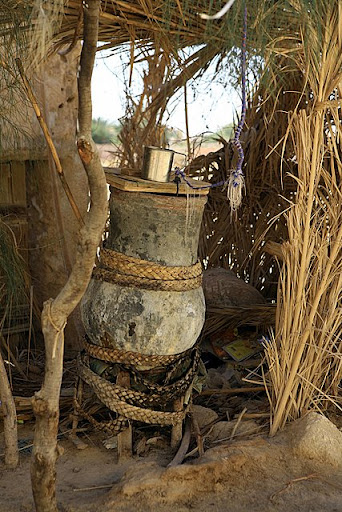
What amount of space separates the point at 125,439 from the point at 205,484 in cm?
39

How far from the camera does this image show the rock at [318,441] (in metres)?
2.47

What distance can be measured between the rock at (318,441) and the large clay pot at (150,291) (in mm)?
528

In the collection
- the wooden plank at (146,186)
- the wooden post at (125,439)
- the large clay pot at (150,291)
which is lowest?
the wooden post at (125,439)

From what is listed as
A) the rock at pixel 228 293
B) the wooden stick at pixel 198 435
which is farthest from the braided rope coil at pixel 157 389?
the rock at pixel 228 293

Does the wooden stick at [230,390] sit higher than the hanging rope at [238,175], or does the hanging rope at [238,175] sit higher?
the hanging rope at [238,175]

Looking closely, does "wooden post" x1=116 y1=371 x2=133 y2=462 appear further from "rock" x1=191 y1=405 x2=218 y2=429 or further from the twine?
the twine

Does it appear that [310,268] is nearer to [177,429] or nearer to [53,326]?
[177,429]

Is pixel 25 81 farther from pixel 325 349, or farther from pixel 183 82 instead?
pixel 325 349

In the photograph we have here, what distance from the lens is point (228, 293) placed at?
3393mm

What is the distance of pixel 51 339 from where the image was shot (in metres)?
1.94

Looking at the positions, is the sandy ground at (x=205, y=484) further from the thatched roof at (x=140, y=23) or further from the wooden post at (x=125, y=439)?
the thatched roof at (x=140, y=23)

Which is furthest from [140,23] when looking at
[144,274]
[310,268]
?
[310,268]

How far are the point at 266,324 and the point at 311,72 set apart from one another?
1.32 m

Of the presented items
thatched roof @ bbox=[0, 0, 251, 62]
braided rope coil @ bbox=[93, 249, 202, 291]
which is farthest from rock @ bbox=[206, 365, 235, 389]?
thatched roof @ bbox=[0, 0, 251, 62]
